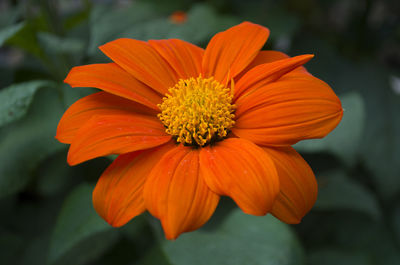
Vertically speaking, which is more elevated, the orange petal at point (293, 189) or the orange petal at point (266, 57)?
the orange petal at point (266, 57)

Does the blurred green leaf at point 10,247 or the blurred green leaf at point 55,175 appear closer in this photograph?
the blurred green leaf at point 10,247

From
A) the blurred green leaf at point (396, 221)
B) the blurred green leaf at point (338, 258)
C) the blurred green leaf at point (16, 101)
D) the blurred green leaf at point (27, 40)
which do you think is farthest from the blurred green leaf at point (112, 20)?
the blurred green leaf at point (396, 221)

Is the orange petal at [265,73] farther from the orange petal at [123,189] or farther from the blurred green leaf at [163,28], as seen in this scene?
the blurred green leaf at [163,28]

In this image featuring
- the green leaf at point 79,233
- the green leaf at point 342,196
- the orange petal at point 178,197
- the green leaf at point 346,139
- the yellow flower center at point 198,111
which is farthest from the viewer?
the green leaf at point 342,196

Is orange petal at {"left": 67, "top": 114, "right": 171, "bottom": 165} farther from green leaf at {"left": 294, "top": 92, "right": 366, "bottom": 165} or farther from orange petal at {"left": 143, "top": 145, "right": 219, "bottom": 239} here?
green leaf at {"left": 294, "top": 92, "right": 366, "bottom": 165}

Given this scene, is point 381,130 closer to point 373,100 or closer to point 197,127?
point 373,100

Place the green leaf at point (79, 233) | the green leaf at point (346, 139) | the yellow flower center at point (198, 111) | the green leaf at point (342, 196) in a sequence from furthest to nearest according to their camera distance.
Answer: the green leaf at point (342, 196)
the green leaf at point (346, 139)
the green leaf at point (79, 233)
the yellow flower center at point (198, 111)

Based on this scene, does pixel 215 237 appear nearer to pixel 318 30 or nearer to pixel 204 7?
pixel 204 7
